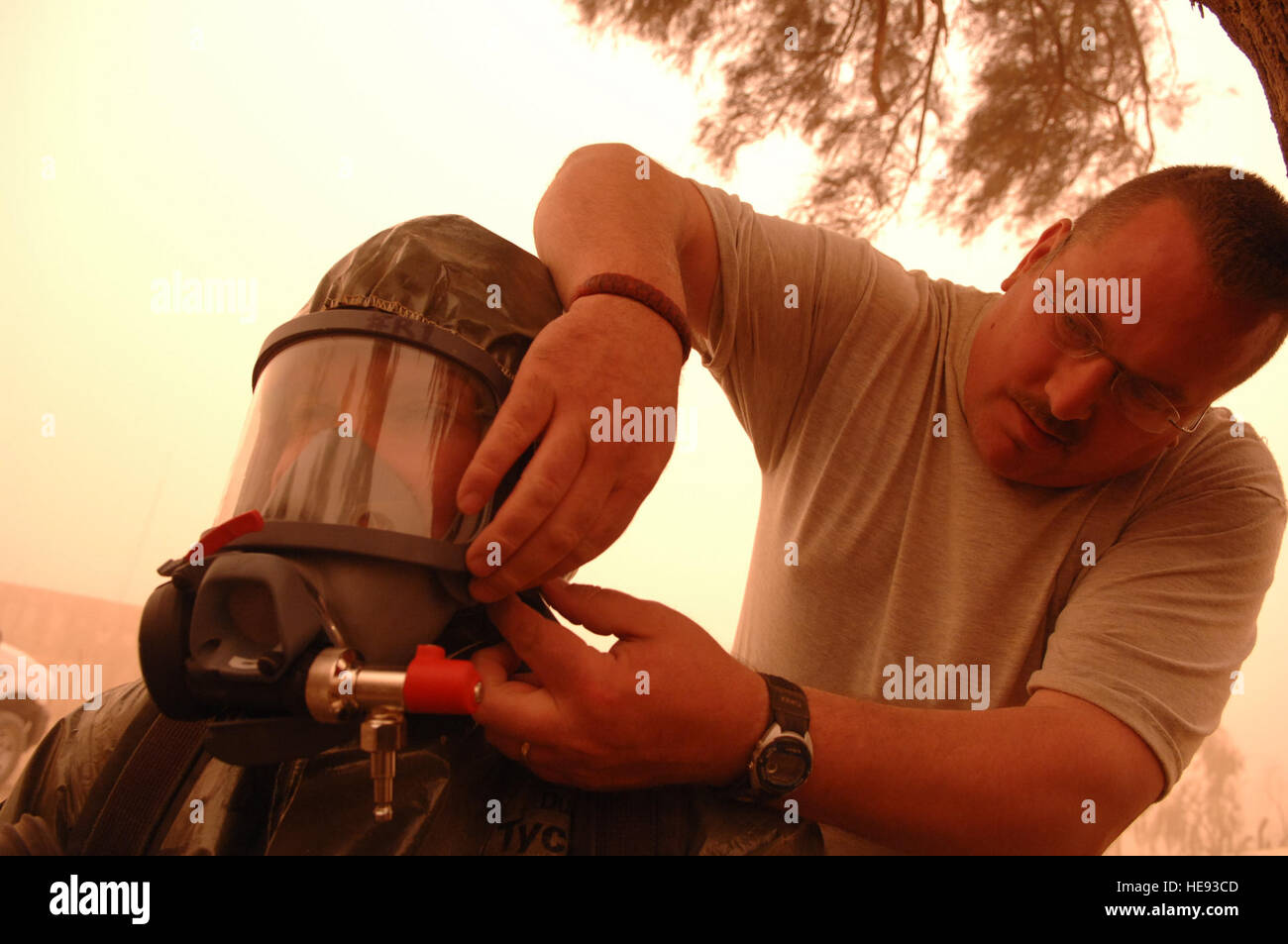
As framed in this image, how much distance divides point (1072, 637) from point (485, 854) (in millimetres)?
886

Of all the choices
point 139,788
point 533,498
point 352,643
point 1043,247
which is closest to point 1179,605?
point 1043,247

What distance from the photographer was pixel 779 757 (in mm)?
852

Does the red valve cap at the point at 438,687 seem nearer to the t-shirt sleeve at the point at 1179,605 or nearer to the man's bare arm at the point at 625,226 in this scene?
the man's bare arm at the point at 625,226


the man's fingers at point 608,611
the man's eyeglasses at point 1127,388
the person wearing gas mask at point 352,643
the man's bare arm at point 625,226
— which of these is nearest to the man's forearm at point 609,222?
the man's bare arm at point 625,226

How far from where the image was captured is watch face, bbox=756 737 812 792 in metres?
0.85

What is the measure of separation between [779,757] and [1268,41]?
167 centimetres

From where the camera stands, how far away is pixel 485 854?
881 mm

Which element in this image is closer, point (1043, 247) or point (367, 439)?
point (367, 439)

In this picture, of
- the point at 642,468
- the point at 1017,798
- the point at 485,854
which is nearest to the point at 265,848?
the point at 485,854

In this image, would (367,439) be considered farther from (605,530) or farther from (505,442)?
(605,530)

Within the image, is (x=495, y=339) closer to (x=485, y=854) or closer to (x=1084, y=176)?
(x=485, y=854)

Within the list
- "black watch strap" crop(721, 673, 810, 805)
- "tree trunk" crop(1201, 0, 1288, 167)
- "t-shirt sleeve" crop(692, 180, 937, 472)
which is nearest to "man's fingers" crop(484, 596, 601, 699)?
"black watch strap" crop(721, 673, 810, 805)

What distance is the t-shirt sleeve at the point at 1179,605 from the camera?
107 cm

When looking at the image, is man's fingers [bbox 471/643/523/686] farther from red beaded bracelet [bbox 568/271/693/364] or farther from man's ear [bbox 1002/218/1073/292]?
man's ear [bbox 1002/218/1073/292]
